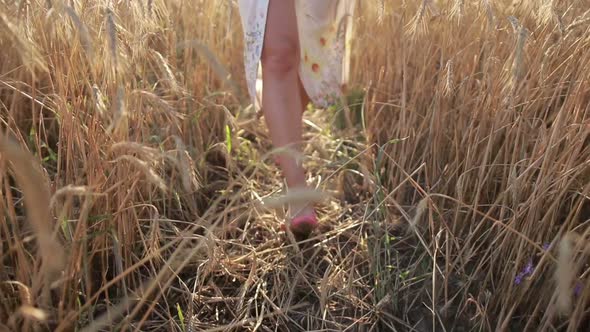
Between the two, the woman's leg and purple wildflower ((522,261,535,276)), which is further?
the woman's leg

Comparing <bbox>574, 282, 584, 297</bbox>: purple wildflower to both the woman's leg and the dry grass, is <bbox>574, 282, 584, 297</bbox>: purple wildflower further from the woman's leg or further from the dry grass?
the woman's leg

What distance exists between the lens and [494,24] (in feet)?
4.15

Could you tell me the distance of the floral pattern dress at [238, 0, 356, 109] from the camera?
4.57 feet

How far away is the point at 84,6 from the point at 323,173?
0.83 meters

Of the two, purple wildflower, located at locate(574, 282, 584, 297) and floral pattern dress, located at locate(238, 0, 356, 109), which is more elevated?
floral pattern dress, located at locate(238, 0, 356, 109)

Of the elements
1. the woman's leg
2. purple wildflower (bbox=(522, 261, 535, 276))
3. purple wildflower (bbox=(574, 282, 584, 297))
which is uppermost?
the woman's leg

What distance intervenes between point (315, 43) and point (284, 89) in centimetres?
21

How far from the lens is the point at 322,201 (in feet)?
3.96

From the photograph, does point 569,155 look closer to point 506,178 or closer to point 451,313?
point 506,178

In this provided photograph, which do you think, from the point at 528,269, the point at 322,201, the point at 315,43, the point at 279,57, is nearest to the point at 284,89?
the point at 279,57

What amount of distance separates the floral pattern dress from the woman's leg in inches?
1.2

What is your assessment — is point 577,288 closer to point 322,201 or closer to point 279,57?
point 322,201

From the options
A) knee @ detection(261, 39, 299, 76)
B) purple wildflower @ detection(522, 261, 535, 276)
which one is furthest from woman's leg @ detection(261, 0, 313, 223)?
purple wildflower @ detection(522, 261, 535, 276)

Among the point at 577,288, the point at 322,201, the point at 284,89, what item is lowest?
the point at 577,288
